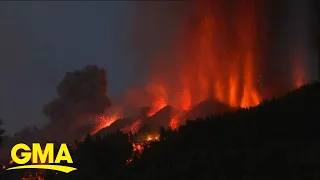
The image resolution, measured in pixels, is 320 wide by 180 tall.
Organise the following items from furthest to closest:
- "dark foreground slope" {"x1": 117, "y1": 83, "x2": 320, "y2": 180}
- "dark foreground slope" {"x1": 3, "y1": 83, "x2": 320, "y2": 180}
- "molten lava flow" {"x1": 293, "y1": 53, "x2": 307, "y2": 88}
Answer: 1. "molten lava flow" {"x1": 293, "y1": 53, "x2": 307, "y2": 88}
2. "dark foreground slope" {"x1": 3, "y1": 83, "x2": 320, "y2": 180}
3. "dark foreground slope" {"x1": 117, "y1": 83, "x2": 320, "y2": 180}

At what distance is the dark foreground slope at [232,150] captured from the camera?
79062 mm

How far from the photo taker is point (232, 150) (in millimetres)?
89312

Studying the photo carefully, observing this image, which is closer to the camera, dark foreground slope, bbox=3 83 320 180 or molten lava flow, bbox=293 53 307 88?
dark foreground slope, bbox=3 83 320 180

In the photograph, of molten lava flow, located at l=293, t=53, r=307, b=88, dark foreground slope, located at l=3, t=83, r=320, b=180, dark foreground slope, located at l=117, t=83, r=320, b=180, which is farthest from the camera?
molten lava flow, located at l=293, t=53, r=307, b=88

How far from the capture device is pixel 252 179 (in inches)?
2926

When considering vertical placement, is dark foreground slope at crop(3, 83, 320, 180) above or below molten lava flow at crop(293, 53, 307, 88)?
below

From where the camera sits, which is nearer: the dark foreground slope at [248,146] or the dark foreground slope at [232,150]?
the dark foreground slope at [248,146]

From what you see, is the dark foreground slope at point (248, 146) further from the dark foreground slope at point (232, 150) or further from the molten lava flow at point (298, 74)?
the molten lava flow at point (298, 74)

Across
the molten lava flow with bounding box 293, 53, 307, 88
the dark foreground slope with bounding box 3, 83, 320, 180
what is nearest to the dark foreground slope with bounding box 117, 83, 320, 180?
the dark foreground slope with bounding box 3, 83, 320, 180

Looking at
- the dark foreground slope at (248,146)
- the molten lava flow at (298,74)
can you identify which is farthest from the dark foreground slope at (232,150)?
the molten lava flow at (298,74)

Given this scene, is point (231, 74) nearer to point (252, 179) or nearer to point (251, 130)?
point (251, 130)

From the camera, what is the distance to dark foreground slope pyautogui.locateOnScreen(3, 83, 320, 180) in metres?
79.1

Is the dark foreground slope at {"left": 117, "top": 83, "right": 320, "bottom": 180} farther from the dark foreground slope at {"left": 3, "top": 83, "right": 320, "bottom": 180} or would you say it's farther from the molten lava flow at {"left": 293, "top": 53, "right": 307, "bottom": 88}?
the molten lava flow at {"left": 293, "top": 53, "right": 307, "bottom": 88}

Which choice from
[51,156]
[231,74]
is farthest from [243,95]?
[51,156]
